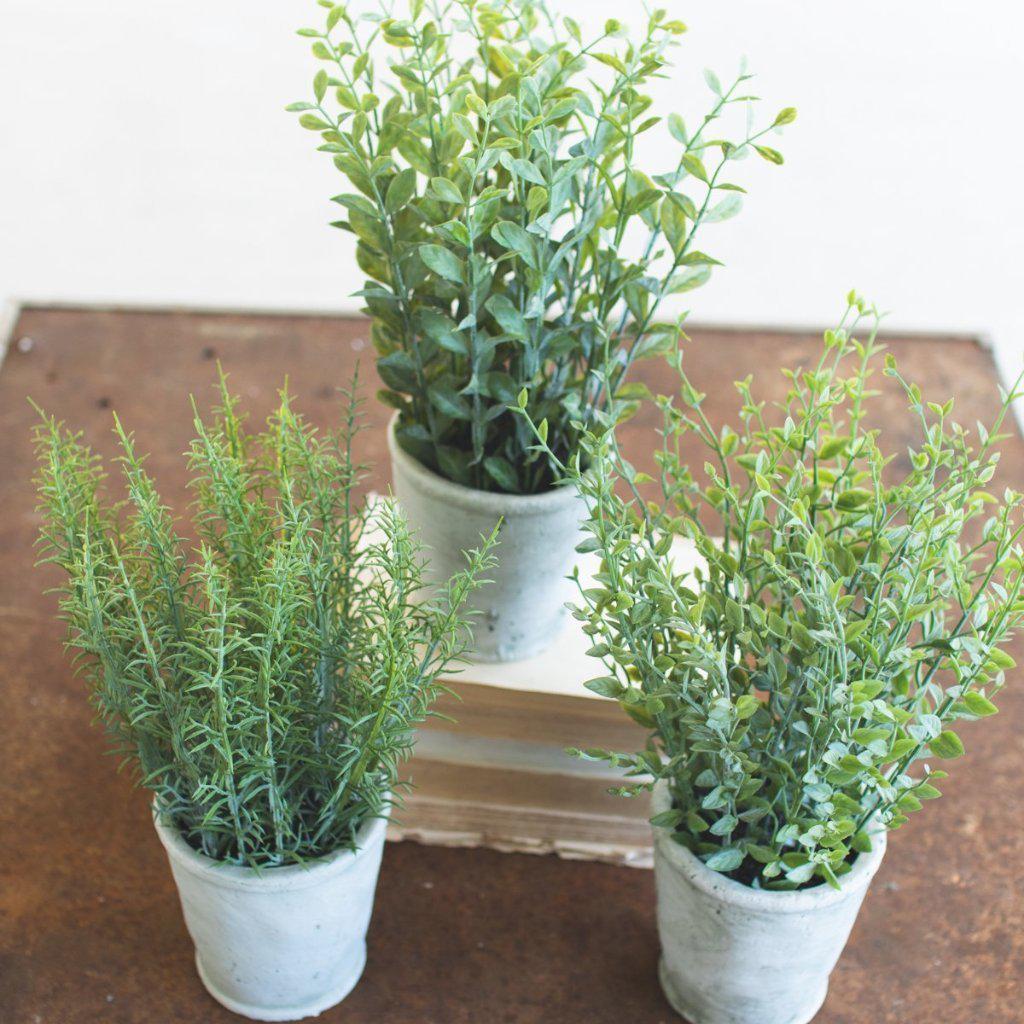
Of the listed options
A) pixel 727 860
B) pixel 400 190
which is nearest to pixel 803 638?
pixel 727 860

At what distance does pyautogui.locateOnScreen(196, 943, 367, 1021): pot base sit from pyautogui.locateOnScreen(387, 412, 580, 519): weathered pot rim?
40 cm

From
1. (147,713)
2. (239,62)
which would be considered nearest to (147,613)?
(147,713)

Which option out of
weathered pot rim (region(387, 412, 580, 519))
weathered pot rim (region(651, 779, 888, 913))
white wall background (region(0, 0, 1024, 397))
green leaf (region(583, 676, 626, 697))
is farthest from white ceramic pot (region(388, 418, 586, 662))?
white wall background (region(0, 0, 1024, 397))

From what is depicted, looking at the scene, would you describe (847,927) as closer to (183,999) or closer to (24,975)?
(183,999)

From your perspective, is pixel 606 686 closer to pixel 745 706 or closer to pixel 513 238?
pixel 745 706

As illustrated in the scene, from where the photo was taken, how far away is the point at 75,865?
1237mm

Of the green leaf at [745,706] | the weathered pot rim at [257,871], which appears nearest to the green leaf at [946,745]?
the green leaf at [745,706]

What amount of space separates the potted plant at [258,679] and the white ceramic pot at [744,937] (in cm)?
23

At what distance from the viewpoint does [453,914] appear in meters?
Result: 1.22

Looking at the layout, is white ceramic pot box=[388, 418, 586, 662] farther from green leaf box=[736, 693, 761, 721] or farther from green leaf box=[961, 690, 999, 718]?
green leaf box=[961, 690, 999, 718]

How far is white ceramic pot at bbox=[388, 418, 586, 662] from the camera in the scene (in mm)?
1076

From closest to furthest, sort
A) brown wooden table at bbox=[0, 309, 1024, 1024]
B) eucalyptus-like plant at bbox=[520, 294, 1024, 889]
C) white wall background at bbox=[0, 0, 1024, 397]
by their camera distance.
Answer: eucalyptus-like plant at bbox=[520, 294, 1024, 889], brown wooden table at bbox=[0, 309, 1024, 1024], white wall background at bbox=[0, 0, 1024, 397]

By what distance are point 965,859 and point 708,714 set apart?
491 mm

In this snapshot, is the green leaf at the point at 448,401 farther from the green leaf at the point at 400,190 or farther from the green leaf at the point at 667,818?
the green leaf at the point at 667,818
